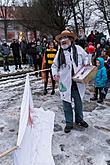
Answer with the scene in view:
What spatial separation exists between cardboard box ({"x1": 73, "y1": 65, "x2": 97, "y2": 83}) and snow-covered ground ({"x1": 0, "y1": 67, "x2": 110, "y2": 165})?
999 mm

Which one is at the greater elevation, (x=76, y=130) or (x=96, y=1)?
(x=96, y=1)

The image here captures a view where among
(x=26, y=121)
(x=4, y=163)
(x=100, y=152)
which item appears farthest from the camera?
(x=100, y=152)

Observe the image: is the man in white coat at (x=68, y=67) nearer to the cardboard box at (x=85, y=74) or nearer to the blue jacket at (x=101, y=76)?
the cardboard box at (x=85, y=74)

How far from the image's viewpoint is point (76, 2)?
87.5 ft

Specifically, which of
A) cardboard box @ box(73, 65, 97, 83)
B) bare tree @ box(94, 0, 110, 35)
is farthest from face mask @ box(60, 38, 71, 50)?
bare tree @ box(94, 0, 110, 35)

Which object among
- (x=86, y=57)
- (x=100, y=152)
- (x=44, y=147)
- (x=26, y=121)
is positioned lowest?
(x=100, y=152)

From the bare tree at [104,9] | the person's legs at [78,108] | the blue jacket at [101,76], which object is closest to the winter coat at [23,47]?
the bare tree at [104,9]

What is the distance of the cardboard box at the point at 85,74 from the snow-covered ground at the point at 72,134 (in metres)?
1.00

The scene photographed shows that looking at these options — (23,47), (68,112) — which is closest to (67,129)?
(68,112)

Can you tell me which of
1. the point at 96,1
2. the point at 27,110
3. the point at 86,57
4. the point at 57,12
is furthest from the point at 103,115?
the point at 96,1

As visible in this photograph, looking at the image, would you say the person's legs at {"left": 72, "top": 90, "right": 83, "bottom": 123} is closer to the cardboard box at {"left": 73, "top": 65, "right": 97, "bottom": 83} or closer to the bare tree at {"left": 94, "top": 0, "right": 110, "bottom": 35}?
the cardboard box at {"left": 73, "top": 65, "right": 97, "bottom": 83}

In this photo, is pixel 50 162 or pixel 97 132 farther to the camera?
pixel 97 132

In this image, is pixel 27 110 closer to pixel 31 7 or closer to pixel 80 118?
pixel 80 118

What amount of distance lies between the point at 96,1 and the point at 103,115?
80.1 ft
